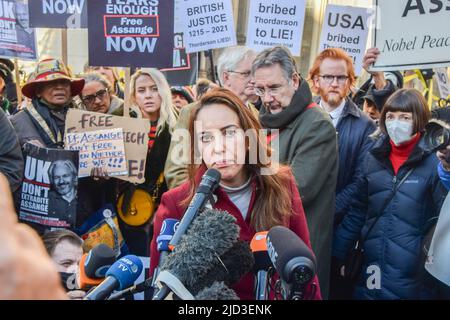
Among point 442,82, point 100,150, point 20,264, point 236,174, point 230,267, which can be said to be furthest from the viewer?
point 442,82

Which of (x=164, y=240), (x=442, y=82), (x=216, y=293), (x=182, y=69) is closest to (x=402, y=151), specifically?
(x=164, y=240)

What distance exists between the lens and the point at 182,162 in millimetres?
4711

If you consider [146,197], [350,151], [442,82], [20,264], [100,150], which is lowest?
[146,197]

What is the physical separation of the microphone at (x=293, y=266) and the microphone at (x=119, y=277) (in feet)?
1.73

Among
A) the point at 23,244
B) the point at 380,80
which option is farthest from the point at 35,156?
the point at 23,244

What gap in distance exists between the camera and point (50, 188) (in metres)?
4.95

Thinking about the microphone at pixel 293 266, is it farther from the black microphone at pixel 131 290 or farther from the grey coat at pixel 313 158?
the grey coat at pixel 313 158

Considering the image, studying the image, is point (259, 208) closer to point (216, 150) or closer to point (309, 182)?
point (216, 150)

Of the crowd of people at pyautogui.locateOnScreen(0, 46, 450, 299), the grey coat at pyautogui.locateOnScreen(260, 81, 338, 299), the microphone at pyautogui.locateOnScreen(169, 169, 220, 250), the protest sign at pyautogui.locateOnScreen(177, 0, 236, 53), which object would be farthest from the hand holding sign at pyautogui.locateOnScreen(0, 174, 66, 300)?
the protest sign at pyautogui.locateOnScreen(177, 0, 236, 53)

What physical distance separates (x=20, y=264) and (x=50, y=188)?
4.19 m

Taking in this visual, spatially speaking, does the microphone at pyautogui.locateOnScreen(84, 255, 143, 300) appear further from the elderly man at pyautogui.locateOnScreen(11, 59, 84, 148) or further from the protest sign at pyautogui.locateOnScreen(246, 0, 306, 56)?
the protest sign at pyautogui.locateOnScreen(246, 0, 306, 56)

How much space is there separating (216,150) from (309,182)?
4.65ft

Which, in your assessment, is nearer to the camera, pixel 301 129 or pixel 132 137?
pixel 301 129

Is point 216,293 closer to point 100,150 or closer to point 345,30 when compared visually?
point 100,150
